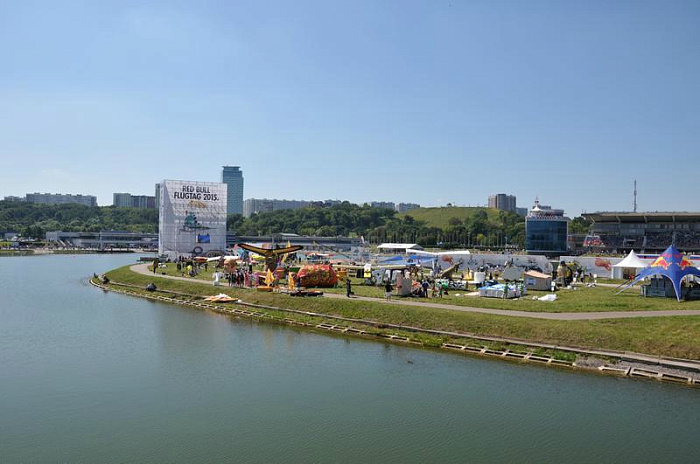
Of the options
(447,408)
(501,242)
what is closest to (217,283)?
(447,408)

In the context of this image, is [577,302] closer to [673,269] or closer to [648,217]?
[673,269]

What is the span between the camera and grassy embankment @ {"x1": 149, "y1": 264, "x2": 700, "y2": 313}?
34875mm

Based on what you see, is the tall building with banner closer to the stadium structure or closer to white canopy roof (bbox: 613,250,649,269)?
the stadium structure

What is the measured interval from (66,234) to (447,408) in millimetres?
190621

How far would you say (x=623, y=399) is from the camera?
22641 millimetres

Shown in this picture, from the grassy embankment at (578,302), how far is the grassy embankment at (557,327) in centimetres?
376

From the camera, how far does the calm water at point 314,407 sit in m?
18.4

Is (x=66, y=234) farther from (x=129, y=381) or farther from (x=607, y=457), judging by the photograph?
(x=607, y=457)

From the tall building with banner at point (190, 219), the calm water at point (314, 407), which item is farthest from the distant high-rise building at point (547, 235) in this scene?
the calm water at point (314, 407)

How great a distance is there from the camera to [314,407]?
73.1ft

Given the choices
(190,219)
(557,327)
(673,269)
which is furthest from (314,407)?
(190,219)

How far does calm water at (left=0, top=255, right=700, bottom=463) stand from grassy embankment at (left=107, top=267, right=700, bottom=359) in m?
3.08

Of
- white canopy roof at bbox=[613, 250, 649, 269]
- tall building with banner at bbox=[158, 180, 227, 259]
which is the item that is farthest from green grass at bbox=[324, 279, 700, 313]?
tall building with banner at bbox=[158, 180, 227, 259]

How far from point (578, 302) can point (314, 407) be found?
22842mm
